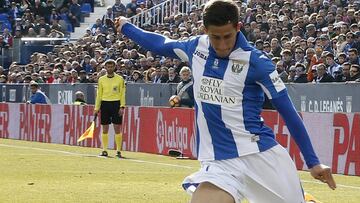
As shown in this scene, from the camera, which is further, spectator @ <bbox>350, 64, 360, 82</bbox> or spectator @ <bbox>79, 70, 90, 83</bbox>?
spectator @ <bbox>79, 70, 90, 83</bbox>

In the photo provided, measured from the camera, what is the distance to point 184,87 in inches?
905

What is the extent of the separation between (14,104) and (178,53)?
86.6ft

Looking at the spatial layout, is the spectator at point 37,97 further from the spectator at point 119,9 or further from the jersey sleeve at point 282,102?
the jersey sleeve at point 282,102

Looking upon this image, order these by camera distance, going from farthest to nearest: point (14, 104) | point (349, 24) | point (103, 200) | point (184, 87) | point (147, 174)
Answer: point (14, 104) → point (349, 24) → point (184, 87) → point (147, 174) → point (103, 200)

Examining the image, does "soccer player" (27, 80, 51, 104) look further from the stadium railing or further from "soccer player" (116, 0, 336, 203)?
"soccer player" (116, 0, 336, 203)

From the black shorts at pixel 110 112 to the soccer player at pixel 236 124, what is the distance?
15994 mm

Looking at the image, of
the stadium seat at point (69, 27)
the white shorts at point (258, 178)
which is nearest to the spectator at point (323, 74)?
the white shorts at point (258, 178)

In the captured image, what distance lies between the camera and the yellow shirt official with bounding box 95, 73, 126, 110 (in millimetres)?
23531

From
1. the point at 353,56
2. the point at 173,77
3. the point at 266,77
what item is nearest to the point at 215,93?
the point at 266,77

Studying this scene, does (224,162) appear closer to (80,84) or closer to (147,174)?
(147,174)

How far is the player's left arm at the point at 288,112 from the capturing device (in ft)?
23.6

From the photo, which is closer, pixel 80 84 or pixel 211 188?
pixel 211 188

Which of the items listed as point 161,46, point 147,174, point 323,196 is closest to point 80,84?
point 147,174

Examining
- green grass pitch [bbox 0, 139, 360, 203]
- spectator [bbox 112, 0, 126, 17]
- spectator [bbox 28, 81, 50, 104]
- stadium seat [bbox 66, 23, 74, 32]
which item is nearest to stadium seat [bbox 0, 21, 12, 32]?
stadium seat [bbox 66, 23, 74, 32]
